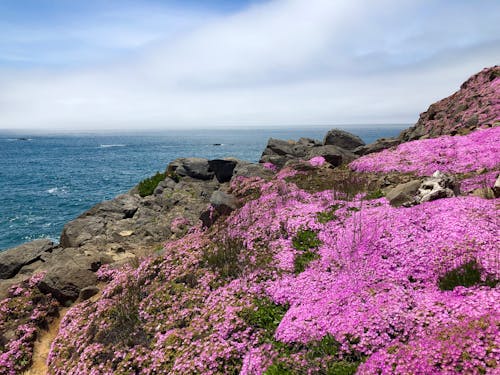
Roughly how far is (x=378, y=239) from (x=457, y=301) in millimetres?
3374

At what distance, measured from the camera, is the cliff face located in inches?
985

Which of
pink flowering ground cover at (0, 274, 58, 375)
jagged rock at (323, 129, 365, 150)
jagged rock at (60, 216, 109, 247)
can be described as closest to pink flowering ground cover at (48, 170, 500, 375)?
pink flowering ground cover at (0, 274, 58, 375)

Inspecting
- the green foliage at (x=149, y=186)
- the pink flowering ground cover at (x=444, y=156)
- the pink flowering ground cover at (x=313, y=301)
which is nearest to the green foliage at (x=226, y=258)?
the pink flowering ground cover at (x=313, y=301)

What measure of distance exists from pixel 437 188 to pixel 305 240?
5.14 m

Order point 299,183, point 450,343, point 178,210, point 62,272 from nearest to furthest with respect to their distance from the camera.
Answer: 1. point 450,343
2. point 62,272
3. point 299,183
4. point 178,210

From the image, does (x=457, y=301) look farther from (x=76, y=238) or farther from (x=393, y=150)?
(x=76, y=238)

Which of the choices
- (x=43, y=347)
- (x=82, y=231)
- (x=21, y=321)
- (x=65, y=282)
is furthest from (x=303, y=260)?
(x=82, y=231)

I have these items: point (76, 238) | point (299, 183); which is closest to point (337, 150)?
point (299, 183)

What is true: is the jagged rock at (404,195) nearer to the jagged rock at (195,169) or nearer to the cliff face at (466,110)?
the cliff face at (466,110)

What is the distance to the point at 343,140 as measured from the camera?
3553cm

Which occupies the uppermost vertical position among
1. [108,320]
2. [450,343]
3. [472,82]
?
[472,82]

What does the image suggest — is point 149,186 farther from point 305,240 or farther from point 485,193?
point 485,193

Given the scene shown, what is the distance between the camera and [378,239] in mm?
10008

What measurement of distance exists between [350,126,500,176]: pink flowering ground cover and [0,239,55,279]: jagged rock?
20.7 m
